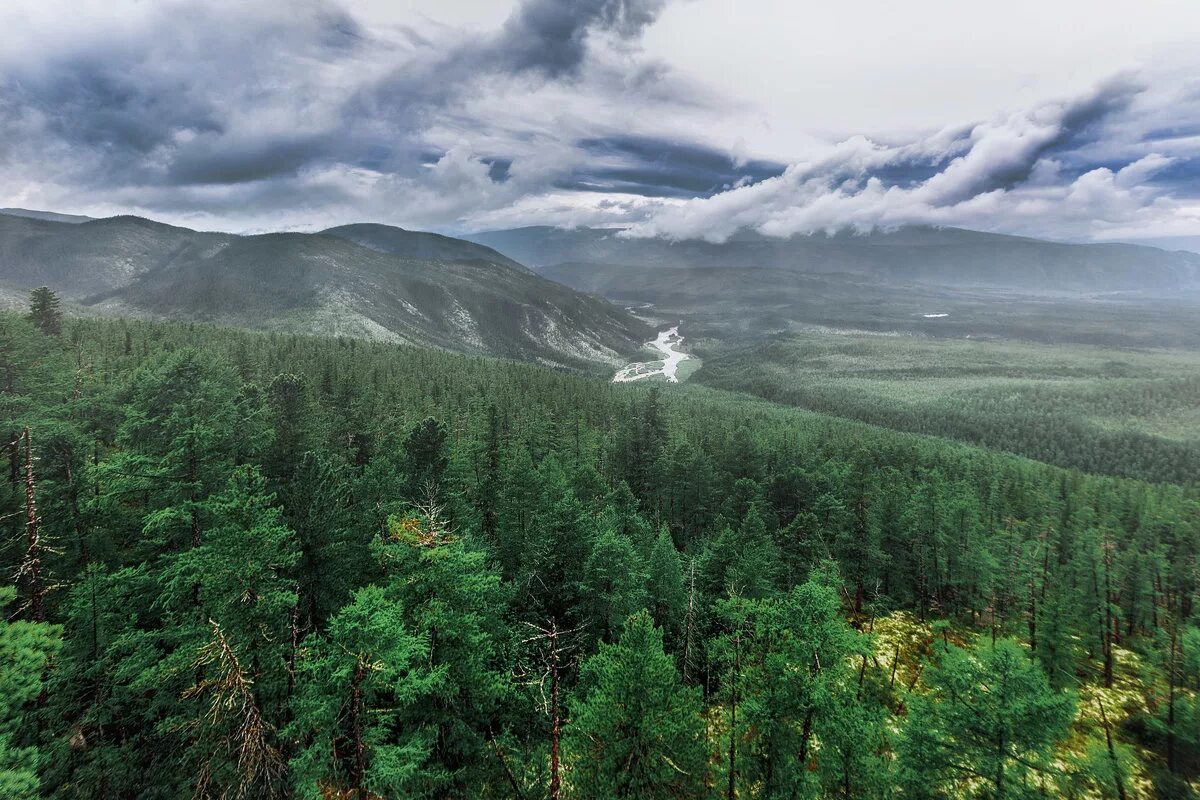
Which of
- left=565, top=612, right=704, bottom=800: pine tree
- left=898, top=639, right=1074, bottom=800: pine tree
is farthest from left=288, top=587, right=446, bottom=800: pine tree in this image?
left=898, top=639, right=1074, bottom=800: pine tree

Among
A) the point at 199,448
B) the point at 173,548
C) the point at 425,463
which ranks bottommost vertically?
the point at 425,463

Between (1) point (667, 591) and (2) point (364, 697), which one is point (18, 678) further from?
(1) point (667, 591)

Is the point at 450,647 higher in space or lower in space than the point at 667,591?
higher

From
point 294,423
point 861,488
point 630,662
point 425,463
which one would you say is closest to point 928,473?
point 861,488

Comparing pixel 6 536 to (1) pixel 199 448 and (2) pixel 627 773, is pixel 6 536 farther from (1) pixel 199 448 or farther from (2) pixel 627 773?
(2) pixel 627 773

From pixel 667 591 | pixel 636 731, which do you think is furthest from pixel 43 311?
pixel 636 731

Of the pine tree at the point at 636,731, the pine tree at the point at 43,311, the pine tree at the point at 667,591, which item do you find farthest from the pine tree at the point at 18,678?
the pine tree at the point at 43,311

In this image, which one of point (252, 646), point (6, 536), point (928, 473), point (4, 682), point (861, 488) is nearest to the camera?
point (4, 682)
